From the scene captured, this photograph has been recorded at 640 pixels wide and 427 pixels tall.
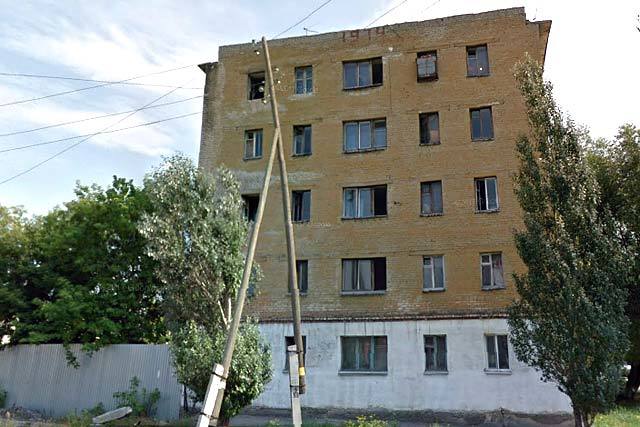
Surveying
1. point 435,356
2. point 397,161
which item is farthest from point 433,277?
point 397,161

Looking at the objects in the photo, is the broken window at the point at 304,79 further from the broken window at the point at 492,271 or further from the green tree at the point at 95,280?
the broken window at the point at 492,271

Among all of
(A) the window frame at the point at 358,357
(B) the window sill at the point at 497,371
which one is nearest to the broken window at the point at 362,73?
(A) the window frame at the point at 358,357

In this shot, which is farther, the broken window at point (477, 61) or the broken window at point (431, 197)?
the broken window at point (477, 61)

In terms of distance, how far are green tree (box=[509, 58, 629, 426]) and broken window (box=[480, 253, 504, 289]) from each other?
12.3 feet

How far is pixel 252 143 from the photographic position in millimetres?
23750

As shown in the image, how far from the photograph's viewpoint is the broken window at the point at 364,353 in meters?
19.4

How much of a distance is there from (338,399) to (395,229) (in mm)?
6712

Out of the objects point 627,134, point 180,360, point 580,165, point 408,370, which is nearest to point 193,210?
point 180,360

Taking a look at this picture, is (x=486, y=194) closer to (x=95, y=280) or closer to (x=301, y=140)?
(x=301, y=140)

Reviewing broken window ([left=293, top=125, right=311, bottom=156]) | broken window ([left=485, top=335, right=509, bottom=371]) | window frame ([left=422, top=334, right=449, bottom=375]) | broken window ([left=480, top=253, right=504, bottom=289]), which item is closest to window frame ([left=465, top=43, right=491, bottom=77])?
broken window ([left=293, top=125, right=311, bottom=156])

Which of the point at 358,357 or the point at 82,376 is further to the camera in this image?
the point at 358,357

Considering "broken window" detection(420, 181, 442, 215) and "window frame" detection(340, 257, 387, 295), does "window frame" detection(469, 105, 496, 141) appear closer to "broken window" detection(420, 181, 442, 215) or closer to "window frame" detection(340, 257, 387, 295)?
"broken window" detection(420, 181, 442, 215)

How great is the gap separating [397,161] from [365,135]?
194cm

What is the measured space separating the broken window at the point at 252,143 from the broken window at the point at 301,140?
1.63 metres
